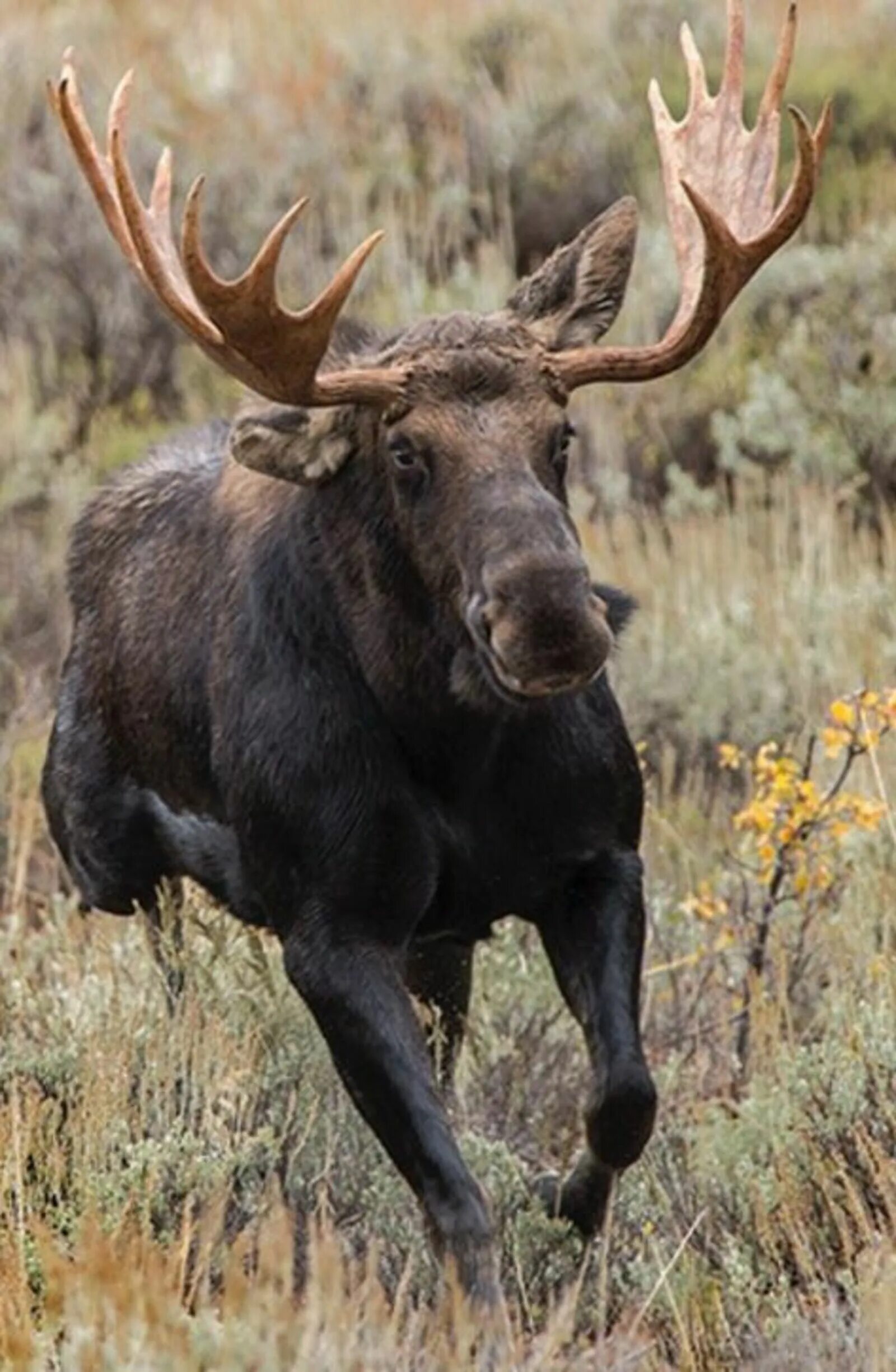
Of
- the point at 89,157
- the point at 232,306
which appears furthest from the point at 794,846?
the point at 89,157

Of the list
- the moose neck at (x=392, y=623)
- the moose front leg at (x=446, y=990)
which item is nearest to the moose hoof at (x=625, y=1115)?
the moose neck at (x=392, y=623)

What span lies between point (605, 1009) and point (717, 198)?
1.60 m

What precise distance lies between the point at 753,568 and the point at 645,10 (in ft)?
19.6

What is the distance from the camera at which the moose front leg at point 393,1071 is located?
518cm

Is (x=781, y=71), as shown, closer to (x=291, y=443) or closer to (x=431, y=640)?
(x=291, y=443)

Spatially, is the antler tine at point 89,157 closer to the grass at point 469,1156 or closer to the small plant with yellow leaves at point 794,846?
the grass at point 469,1156

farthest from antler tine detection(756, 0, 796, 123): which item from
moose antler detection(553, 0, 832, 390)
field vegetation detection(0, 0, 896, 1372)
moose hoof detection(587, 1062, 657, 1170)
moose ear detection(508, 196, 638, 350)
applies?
moose hoof detection(587, 1062, 657, 1170)

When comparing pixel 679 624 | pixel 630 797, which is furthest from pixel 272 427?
pixel 679 624

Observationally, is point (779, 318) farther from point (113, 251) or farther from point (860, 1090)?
point (860, 1090)

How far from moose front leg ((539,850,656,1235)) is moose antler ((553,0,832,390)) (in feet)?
2.91

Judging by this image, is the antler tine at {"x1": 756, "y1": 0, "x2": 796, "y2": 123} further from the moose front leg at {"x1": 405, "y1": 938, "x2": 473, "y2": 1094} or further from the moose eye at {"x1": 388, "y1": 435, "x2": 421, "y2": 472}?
the moose front leg at {"x1": 405, "y1": 938, "x2": 473, "y2": 1094}

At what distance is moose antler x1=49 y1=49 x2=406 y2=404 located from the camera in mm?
5254

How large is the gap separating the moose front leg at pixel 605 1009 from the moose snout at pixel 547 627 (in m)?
0.77

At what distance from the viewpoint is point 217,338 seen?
17.9 feet
